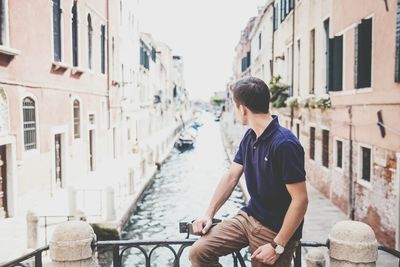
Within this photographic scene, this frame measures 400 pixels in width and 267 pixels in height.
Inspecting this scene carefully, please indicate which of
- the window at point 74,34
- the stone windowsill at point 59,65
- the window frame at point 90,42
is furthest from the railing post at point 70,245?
the window frame at point 90,42

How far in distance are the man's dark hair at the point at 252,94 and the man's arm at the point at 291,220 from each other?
1.37 ft

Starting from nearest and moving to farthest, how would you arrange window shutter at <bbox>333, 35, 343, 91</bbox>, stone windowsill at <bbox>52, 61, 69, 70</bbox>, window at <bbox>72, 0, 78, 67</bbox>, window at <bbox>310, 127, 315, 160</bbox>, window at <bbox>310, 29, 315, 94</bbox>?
window shutter at <bbox>333, 35, 343, 91</bbox> → stone windowsill at <bbox>52, 61, 69, 70</bbox> → window at <bbox>310, 29, 315, 94</bbox> → window at <bbox>310, 127, 315, 160</bbox> → window at <bbox>72, 0, 78, 67</bbox>

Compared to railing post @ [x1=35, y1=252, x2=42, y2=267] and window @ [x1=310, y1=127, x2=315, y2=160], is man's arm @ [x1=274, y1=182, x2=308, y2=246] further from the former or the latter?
window @ [x1=310, y1=127, x2=315, y2=160]

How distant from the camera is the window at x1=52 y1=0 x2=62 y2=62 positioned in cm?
1217

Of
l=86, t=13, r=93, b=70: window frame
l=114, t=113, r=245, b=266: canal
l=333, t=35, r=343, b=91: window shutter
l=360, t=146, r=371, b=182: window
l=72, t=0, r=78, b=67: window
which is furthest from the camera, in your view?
l=86, t=13, r=93, b=70: window frame

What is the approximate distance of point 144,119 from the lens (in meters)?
31.4

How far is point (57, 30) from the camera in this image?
1241cm

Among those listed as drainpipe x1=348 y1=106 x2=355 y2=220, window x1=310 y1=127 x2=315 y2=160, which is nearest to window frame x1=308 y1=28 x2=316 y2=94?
window x1=310 y1=127 x2=315 y2=160

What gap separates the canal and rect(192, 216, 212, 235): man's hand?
6416 mm

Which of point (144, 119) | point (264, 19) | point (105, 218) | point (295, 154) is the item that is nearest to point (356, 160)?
point (105, 218)

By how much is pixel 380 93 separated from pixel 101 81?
39.9 ft

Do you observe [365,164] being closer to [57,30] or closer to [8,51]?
[8,51]

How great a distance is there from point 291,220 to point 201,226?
1.76 feet

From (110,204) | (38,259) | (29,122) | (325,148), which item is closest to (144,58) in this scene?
(325,148)
